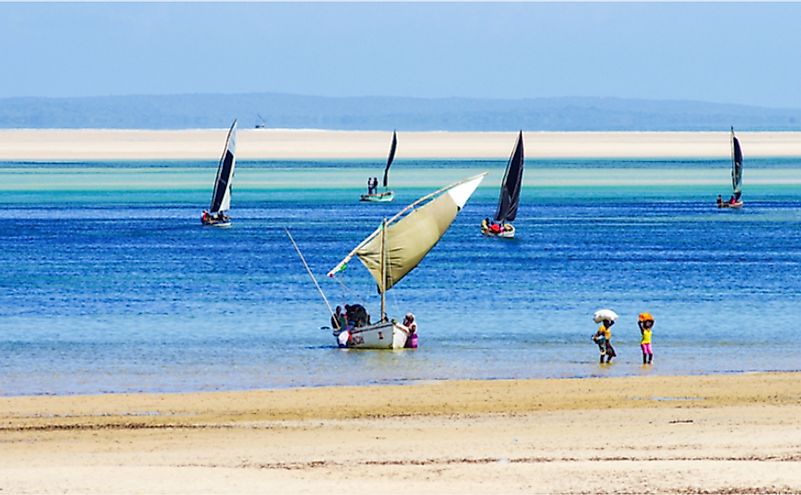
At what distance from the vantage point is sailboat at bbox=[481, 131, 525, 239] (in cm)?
6125

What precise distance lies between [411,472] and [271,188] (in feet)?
301

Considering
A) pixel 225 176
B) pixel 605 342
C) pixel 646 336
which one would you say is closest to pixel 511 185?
pixel 225 176

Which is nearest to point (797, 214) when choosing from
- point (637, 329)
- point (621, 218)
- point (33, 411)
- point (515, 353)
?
point (621, 218)

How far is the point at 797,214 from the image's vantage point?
76875mm

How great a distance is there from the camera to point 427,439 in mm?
19438

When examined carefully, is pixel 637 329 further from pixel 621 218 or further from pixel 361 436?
pixel 621 218

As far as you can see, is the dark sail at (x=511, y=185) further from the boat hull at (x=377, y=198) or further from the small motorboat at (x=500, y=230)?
the boat hull at (x=377, y=198)

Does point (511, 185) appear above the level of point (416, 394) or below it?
above

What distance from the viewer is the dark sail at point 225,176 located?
2511 inches

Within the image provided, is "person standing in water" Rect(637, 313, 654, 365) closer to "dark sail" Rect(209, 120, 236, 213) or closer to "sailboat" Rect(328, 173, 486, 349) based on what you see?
"sailboat" Rect(328, 173, 486, 349)

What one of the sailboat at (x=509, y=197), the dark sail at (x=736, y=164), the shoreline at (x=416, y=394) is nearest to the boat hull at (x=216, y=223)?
the sailboat at (x=509, y=197)

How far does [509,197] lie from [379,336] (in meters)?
33.8

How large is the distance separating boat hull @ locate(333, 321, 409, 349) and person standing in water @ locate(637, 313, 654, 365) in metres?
4.80

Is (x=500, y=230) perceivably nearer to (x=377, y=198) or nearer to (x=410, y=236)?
(x=377, y=198)
